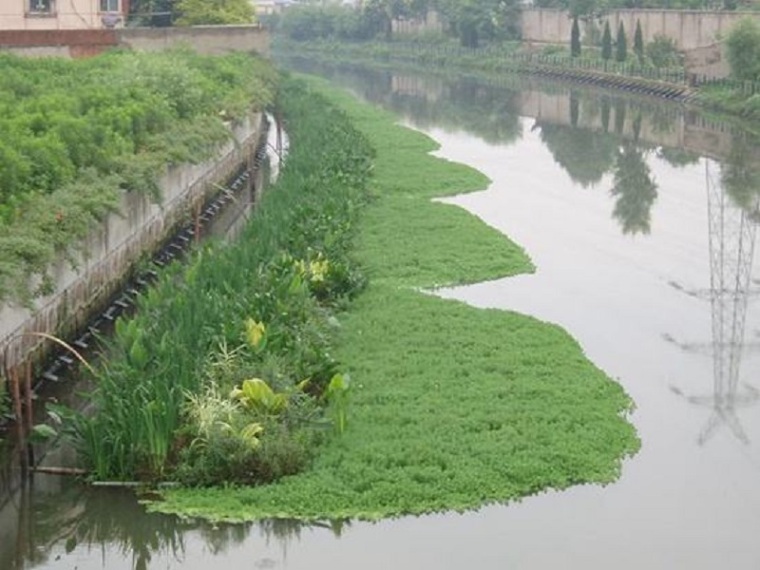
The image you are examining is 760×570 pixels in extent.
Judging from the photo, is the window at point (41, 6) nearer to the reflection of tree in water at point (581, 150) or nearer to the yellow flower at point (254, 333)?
the reflection of tree in water at point (581, 150)

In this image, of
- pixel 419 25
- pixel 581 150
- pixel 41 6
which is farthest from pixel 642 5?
pixel 41 6

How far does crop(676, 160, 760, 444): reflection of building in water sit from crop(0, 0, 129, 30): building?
19609mm

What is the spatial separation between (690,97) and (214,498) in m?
46.3

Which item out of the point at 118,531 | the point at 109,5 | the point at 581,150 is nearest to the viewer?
the point at 118,531

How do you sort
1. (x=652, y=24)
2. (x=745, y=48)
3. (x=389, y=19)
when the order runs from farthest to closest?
(x=389, y=19), (x=652, y=24), (x=745, y=48)

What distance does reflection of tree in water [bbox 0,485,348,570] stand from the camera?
11727 millimetres

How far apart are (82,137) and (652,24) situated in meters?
53.8

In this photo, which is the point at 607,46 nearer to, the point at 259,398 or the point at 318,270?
the point at 318,270

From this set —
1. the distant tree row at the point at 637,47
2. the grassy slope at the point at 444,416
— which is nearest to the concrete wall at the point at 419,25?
the distant tree row at the point at 637,47

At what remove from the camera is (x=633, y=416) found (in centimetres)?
1487

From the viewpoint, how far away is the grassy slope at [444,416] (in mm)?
12242

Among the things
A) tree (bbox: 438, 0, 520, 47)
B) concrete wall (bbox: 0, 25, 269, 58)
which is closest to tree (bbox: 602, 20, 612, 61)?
tree (bbox: 438, 0, 520, 47)

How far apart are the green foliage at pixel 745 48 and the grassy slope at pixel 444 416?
1255 inches

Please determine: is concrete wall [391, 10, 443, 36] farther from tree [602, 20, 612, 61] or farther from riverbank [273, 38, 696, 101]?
tree [602, 20, 612, 61]
